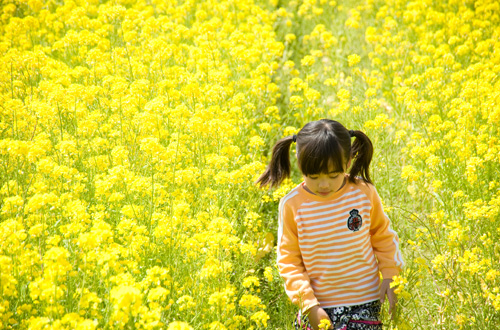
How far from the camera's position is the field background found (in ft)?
8.10

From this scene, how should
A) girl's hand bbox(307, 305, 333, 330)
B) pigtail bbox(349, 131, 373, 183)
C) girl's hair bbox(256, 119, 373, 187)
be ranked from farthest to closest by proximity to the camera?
pigtail bbox(349, 131, 373, 183), girl's hand bbox(307, 305, 333, 330), girl's hair bbox(256, 119, 373, 187)

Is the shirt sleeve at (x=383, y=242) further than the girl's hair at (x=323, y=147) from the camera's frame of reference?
Yes

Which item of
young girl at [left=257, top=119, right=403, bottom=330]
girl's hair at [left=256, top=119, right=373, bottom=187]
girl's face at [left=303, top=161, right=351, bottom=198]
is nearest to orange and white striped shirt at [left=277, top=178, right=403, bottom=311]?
young girl at [left=257, top=119, right=403, bottom=330]

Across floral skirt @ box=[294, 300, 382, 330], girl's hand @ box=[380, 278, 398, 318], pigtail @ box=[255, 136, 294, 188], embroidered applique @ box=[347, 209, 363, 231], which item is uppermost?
pigtail @ box=[255, 136, 294, 188]

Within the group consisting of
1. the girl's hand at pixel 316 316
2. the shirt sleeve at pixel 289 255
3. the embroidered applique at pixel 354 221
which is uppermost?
the embroidered applique at pixel 354 221

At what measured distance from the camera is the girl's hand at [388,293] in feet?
8.36

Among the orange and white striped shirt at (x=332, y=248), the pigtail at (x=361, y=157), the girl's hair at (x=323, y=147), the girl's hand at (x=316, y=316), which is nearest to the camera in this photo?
the girl's hair at (x=323, y=147)

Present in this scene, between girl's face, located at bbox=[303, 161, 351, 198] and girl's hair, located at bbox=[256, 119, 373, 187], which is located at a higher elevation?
girl's hair, located at bbox=[256, 119, 373, 187]

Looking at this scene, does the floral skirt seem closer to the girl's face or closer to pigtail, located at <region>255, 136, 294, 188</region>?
the girl's face

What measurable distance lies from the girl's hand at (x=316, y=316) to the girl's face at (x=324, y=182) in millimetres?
564

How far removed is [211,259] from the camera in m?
2.71

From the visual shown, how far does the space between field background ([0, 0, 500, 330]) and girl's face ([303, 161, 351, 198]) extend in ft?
1.73

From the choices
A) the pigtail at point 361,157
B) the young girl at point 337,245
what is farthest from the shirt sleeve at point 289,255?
the pigtail at point 361,157

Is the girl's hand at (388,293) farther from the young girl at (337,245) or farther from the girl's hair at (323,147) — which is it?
the girl's hair at (323,147)
